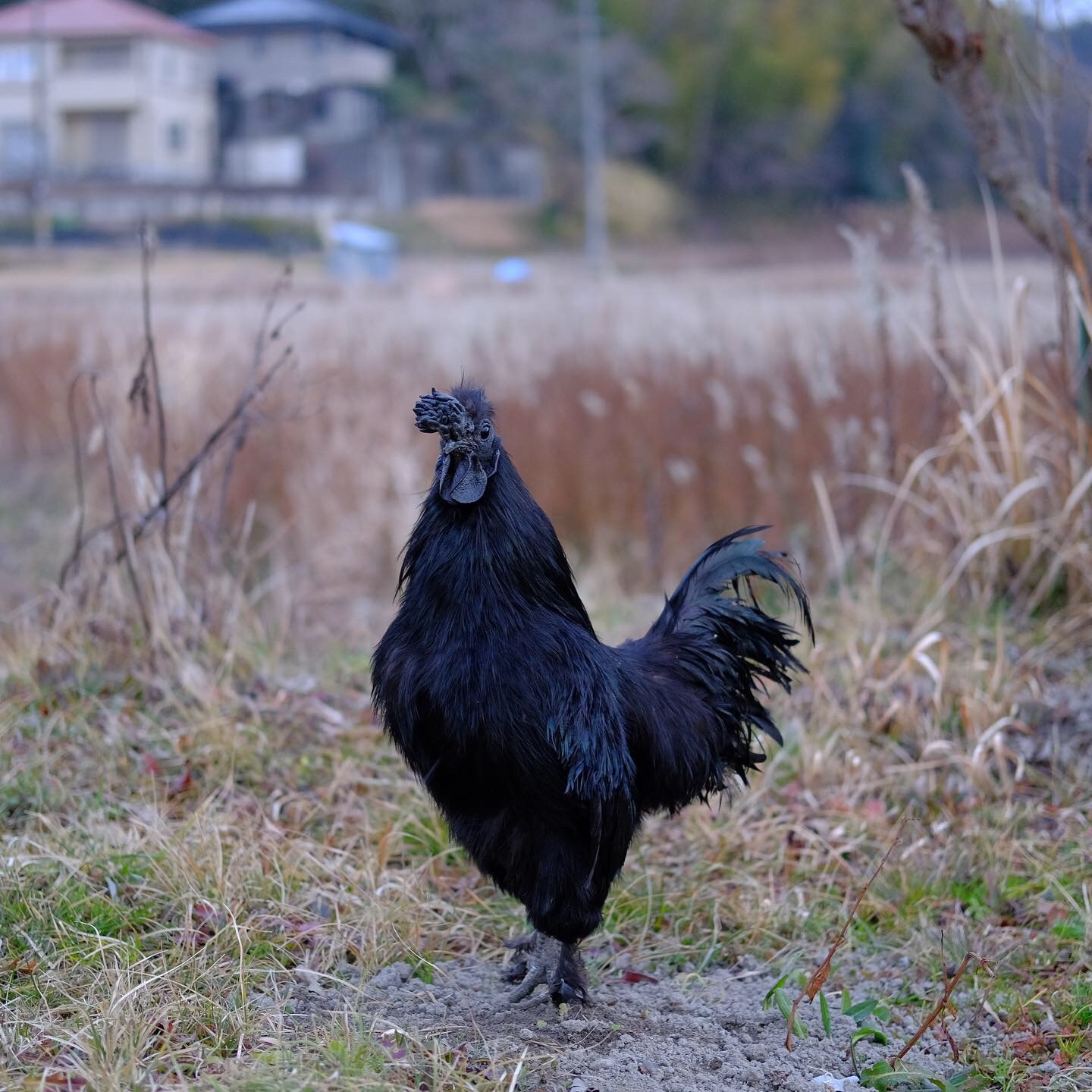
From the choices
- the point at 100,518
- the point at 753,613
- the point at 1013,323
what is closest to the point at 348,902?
the point at 753,613

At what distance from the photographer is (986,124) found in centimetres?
492

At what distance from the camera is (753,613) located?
3604 millimetres

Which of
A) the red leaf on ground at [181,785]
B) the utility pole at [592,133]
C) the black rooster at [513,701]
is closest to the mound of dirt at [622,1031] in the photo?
the black rooster at [513,701]

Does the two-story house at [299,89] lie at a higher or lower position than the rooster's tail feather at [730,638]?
higher

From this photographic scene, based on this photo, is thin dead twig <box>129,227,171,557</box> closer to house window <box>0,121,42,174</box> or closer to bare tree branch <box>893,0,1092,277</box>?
bare tree branch <box>893,0,1092,277</box>

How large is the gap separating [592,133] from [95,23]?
12.6m

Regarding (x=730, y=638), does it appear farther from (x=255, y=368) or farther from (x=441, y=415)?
(x=255, y=368)

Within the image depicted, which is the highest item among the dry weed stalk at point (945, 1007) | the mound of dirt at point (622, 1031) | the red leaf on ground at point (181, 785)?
the red leaf on ground at point (181, 785)

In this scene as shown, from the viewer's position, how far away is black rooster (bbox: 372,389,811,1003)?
2834mm

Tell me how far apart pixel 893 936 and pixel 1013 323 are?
2986mm

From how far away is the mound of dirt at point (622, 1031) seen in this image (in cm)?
289

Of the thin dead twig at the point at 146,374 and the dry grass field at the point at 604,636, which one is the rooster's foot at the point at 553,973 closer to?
the dry grass field at the point at 604,636

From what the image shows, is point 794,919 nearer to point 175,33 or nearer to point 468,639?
point 468,639

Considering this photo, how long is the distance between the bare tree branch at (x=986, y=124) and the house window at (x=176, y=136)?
25598mm
